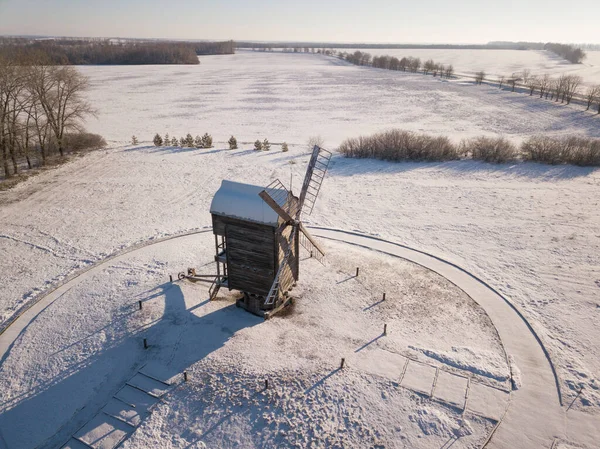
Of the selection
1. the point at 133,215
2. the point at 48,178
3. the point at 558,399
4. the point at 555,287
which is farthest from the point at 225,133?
the point at 558,399

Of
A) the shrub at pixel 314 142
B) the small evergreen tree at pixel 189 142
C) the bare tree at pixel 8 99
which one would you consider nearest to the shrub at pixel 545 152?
the shrub at pixel 314 142

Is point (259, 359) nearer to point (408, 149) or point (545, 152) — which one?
point (408, 149)

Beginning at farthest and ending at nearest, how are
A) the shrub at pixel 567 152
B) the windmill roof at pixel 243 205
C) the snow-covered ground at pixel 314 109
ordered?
the snow-covered ground at pixel 314 109
the shrub at pixel 567 152
the windmill roof at pixel 243 205

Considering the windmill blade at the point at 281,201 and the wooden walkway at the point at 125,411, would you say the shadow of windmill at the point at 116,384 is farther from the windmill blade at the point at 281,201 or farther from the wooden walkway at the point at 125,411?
the windmill blade at the point at 281,201

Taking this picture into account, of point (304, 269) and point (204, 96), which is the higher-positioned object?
point (204, 96)

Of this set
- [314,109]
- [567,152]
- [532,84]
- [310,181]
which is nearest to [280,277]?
[310,181]

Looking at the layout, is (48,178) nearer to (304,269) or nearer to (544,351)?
(304,269)
